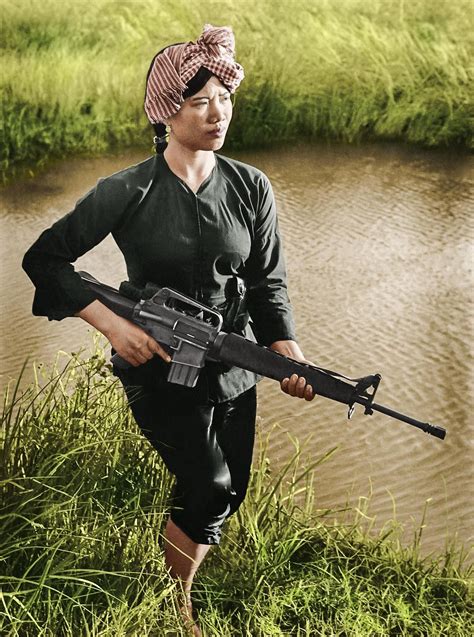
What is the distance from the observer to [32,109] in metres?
3.10

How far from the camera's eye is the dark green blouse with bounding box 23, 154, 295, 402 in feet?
6.19

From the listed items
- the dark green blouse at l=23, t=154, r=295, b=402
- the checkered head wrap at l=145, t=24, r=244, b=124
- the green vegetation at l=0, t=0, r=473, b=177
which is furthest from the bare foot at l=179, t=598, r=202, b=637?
the green vegetation at l=0, t=0, r=473, b=177

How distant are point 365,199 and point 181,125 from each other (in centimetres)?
131

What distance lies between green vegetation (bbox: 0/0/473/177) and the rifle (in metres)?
1.06

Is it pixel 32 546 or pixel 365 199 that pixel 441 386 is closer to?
pixel 365 199

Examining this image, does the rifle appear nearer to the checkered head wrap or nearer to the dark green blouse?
the dark green blouse

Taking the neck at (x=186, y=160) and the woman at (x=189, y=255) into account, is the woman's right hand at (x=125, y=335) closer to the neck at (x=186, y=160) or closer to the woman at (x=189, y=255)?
the woman at (x=189, y=255)

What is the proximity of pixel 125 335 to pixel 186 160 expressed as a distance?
0.32 m

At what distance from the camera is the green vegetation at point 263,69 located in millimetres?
2795

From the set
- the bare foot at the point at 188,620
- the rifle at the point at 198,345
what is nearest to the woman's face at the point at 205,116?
the rifle at the point at 198,345

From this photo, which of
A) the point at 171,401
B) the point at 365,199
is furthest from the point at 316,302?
the point at 171,401

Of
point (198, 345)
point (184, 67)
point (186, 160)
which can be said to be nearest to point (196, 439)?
point (198, 345)

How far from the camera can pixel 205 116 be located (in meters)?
1.84

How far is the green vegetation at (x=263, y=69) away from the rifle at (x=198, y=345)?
1064mm
